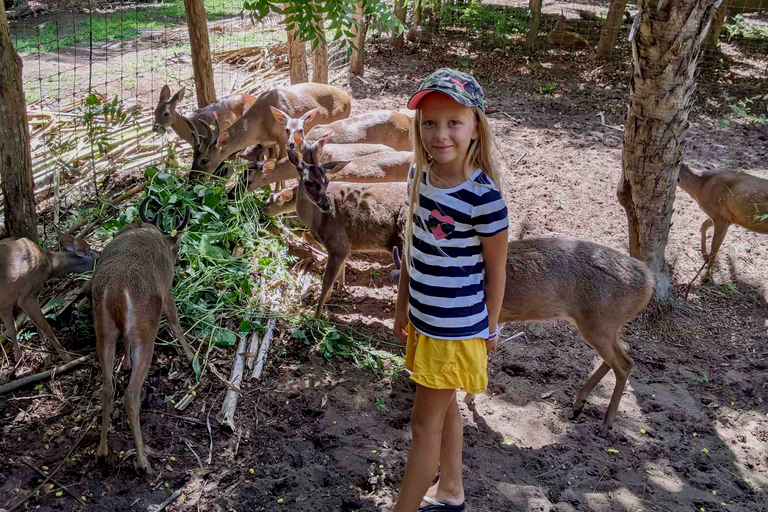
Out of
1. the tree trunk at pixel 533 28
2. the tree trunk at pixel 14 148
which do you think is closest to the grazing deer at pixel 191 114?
the tree trunk at pixel 14 148

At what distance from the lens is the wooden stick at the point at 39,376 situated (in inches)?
166

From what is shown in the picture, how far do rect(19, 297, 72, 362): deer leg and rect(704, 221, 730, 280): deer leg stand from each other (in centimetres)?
558

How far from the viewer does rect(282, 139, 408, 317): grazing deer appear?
5676 mm

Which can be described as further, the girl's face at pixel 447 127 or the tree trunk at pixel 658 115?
the tree trunk at pixel 658 115

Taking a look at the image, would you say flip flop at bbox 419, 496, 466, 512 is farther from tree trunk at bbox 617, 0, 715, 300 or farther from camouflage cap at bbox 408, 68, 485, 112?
tree trunk at bbox 617, 0, 715, 300

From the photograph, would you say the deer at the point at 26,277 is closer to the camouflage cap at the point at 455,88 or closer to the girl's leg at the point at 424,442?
the girl's leg at the point at 424,442

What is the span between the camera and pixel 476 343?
2.85 meters

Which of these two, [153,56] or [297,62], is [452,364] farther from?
[153,56]

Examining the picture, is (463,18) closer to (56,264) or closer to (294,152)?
(294,152)

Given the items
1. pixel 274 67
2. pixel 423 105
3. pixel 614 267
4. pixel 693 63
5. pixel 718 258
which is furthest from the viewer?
pixel 274 67

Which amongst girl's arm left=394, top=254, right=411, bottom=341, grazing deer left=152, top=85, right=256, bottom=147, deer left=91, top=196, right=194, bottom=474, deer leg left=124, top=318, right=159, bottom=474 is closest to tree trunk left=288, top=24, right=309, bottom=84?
grazing deer left=152, top=85, right=256, bottom=147

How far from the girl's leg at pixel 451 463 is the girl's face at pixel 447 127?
124 cm

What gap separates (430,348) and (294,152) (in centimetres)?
347

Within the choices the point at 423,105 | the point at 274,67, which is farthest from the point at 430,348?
the point at 274,67
